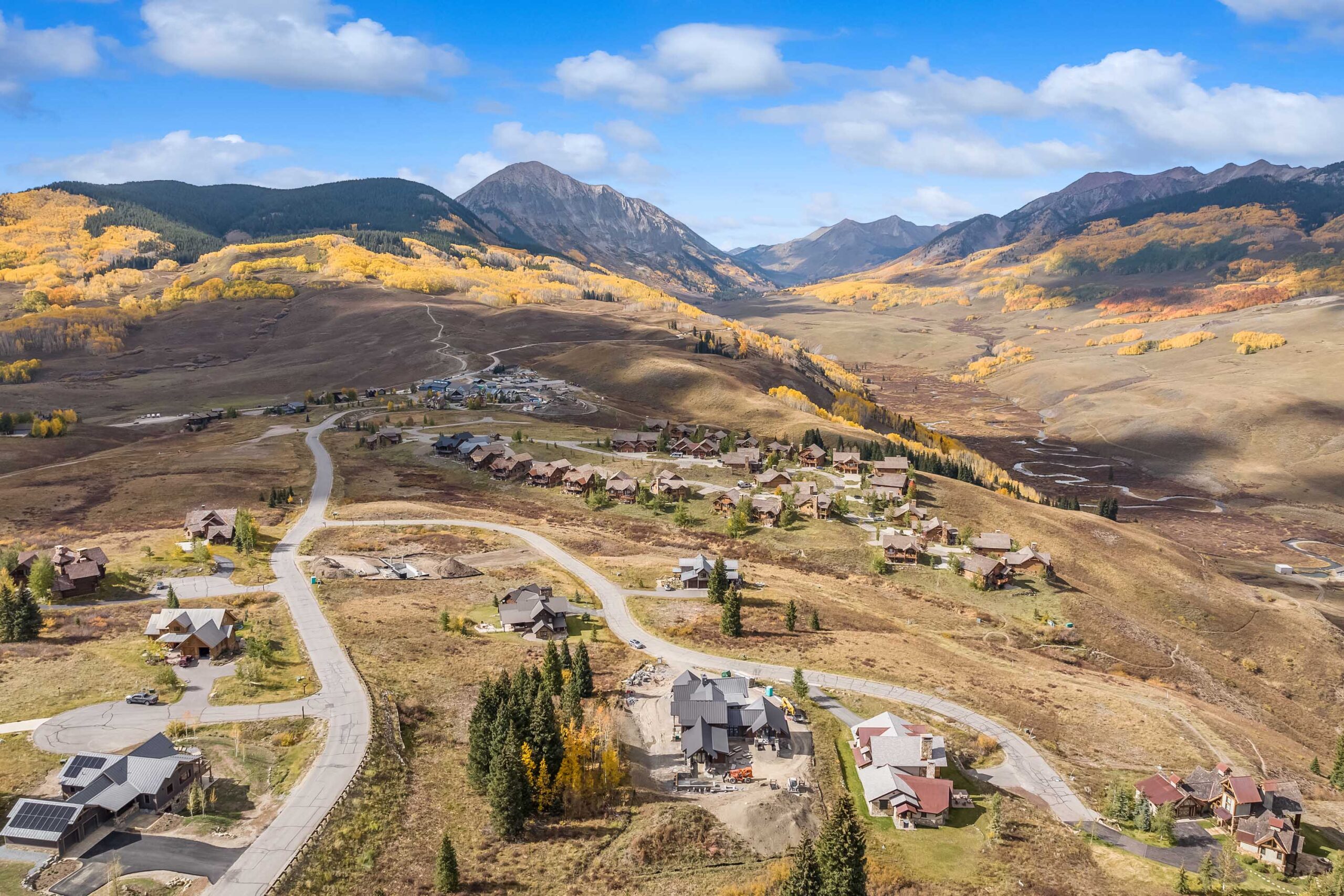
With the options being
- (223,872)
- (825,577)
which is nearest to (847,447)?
(825,577)

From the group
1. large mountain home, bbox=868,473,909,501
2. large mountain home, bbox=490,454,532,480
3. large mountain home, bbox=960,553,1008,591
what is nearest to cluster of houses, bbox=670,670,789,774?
large mountain home, bbox=960,553,1008,591

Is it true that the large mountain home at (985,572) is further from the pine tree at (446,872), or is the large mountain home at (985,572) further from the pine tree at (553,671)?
the pine tree at (446,872)

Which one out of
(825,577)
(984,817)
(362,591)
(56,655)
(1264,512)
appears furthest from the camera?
(1264,512)

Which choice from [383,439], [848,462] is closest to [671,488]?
[848,462]

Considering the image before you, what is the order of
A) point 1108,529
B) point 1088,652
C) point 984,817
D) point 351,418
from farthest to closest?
point 351,418 < point 1108,529 < point 1088,652 < point 984,817

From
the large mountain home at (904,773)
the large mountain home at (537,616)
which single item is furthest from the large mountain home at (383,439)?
the large mountain home at (904,773)

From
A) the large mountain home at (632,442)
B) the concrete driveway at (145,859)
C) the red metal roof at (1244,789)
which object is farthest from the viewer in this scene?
the large mountain home at (632,442)

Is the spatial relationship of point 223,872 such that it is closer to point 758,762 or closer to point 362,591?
point 758,762
